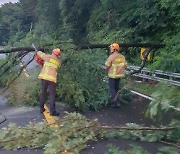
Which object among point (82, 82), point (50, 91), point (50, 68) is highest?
point (50, 68)

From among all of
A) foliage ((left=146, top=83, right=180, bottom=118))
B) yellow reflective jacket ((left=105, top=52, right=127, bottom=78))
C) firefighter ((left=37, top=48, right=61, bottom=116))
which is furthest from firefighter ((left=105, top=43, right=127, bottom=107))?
foliage ((left=146, top=83, right=180, bottom=118))

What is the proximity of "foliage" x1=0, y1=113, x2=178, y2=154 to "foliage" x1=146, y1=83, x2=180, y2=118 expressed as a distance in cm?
57

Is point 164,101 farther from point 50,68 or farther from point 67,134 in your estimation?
point 50,68

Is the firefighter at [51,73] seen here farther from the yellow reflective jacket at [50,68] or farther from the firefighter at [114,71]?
the firefighter at [114,71]

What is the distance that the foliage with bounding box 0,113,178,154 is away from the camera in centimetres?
420

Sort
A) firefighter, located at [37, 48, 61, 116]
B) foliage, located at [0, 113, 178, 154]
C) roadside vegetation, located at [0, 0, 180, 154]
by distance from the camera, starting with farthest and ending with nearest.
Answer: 1. firefighter, located at [37, 48, 61, 116]
2. foliage, located at [0, 113, 178, 154]
3. roadside vegetation, located at [0, 0, 180, 154]

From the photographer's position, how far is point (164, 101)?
3.27 m

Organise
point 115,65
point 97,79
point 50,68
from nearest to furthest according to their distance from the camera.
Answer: point 50,68
point 115,65
point 97,79

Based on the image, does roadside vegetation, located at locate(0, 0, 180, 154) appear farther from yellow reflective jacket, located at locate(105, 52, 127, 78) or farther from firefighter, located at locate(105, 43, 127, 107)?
Answer: yellow reflective jacket, located at locate(105, 52, 127, 78)

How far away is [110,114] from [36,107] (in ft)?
7.25

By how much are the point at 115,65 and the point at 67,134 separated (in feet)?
18.2

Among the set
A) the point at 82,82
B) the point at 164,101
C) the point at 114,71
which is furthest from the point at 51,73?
the point at 164,101

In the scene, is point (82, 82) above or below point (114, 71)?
below

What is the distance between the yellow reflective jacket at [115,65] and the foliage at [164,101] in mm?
6574
